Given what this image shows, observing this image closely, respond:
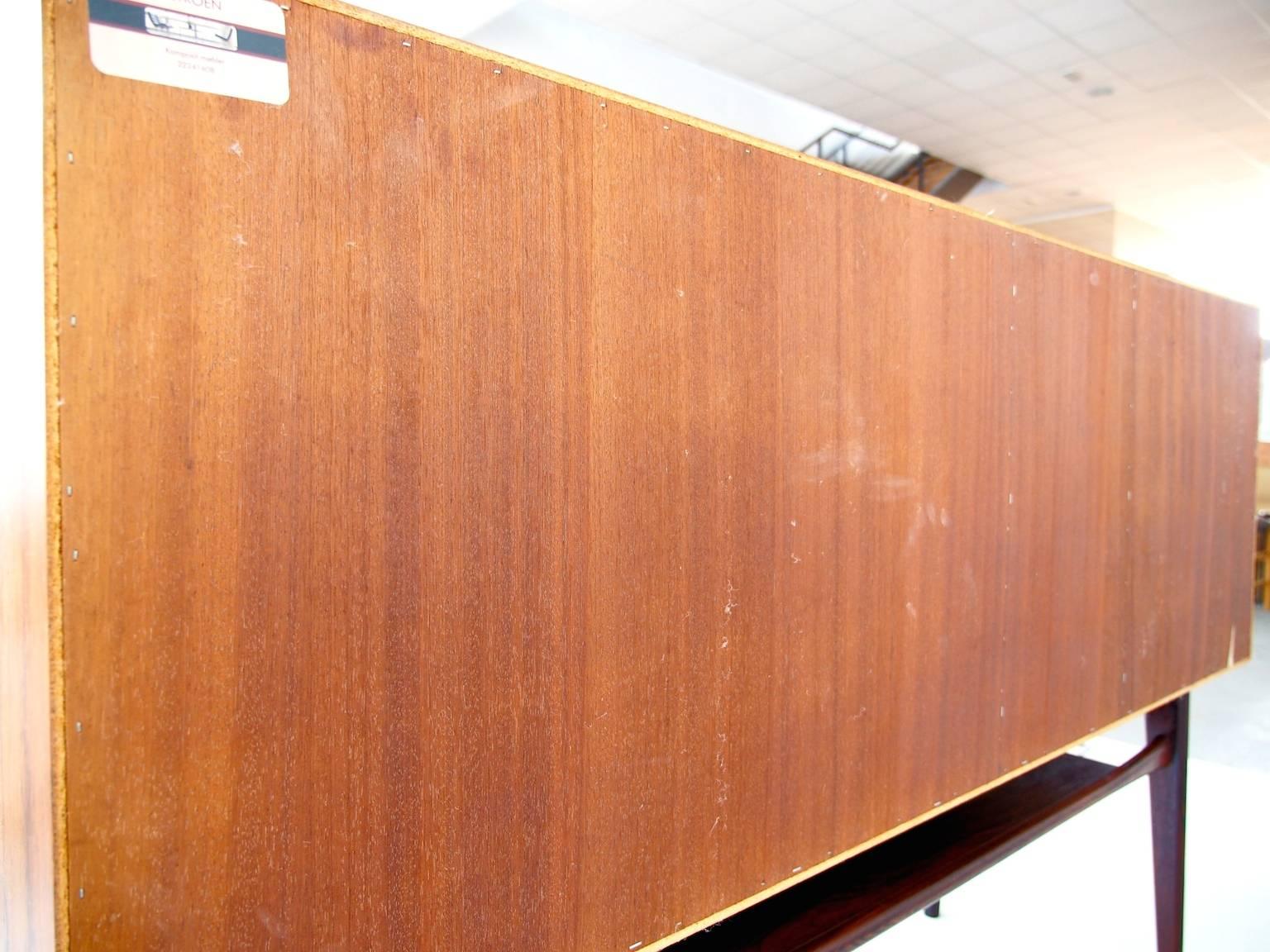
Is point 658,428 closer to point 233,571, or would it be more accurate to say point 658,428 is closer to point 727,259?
point 727,259

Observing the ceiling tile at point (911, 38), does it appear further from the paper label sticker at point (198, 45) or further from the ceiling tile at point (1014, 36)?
the paper label sticker at point (198, 45)

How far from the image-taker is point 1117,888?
2.28 m

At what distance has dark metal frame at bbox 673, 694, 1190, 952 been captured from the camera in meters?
0.93

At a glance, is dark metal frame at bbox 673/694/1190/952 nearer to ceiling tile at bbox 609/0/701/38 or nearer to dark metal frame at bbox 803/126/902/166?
ceiling tile at bbox 609/0/701/38

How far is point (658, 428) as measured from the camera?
0.68 meters

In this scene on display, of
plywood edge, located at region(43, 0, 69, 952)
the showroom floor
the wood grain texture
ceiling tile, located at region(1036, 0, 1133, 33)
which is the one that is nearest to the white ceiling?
ceiling tile, located at region(1036, 0, 1133, 33)

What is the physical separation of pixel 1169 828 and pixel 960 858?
79 cm

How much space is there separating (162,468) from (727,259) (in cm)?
45

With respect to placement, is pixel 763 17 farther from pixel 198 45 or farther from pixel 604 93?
pixel 198 45

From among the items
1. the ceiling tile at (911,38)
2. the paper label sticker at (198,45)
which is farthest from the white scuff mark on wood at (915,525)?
the ceiling tile at (911,38)

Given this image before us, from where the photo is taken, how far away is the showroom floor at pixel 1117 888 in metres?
2.03

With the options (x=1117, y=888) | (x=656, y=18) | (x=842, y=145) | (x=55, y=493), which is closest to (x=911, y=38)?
(x=656, y=18)

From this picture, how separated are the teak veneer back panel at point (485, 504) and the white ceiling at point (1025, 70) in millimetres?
4434

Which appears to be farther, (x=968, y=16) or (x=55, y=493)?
(x=968, y=16)
